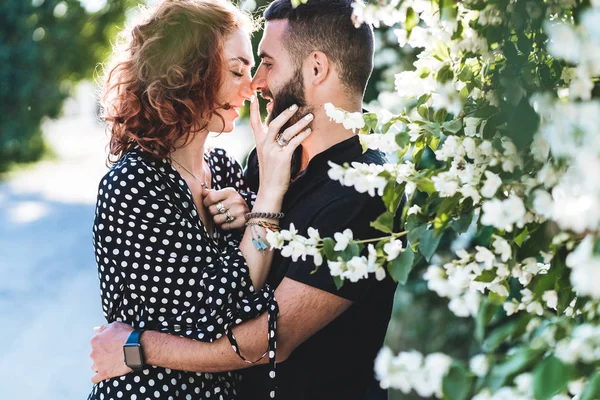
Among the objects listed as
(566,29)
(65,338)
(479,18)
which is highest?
(479,18)

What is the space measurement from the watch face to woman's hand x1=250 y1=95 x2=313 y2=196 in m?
0.60


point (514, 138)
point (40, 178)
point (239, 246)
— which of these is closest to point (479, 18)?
point (514, 138)

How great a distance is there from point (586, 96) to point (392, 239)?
0.46m

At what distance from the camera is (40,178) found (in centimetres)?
1775

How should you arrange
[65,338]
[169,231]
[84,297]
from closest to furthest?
1. [169,231]
2. [65,338]
3. [84,297]

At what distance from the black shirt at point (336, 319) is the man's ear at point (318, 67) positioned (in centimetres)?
23

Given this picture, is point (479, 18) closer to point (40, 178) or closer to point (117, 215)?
point (117, 215)

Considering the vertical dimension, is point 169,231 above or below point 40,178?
below

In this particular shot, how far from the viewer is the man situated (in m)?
2.09

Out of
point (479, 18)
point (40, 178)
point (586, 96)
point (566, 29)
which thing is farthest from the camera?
point (40, 178)

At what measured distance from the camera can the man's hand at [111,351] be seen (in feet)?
7.11

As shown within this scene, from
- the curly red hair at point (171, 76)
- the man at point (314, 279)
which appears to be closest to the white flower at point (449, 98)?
the man at point (314, 279)

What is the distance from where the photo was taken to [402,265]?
130cm

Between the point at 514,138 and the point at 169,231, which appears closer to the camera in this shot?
the point at 514,138
